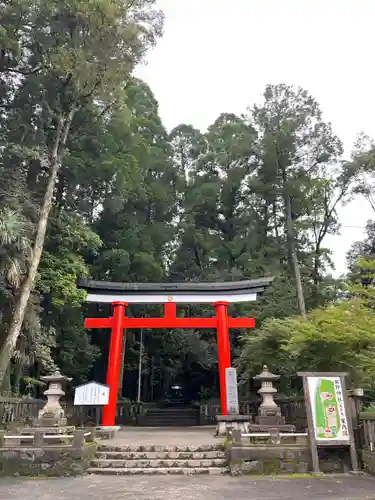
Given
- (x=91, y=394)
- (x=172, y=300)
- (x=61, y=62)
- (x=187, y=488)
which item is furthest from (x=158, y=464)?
(x=61, y=62)

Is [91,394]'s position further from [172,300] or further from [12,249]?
[172,300]

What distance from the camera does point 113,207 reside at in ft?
62.1

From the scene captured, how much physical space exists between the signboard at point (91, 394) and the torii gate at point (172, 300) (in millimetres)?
2401

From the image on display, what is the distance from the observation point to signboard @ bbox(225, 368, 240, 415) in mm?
10695

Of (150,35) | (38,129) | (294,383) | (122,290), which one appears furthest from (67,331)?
(150,35)

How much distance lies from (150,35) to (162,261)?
13.4m

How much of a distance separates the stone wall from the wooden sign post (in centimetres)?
414

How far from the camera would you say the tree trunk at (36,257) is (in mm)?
10062

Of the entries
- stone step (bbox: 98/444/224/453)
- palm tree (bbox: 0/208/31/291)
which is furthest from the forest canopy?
stone step (bbox: 98/444/224/453)

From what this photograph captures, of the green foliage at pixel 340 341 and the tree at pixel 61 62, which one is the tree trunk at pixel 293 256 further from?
the tree at pixel 61 62

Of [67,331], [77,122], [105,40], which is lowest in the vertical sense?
[67,331]

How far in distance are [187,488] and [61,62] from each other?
1187cm

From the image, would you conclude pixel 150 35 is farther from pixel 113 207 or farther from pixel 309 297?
pixel 309 297

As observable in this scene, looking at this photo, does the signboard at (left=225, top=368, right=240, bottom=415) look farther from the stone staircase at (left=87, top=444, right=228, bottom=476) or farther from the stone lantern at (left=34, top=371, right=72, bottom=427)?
the stone lantern at (left=34, top=371, right=72, bottom=427)
